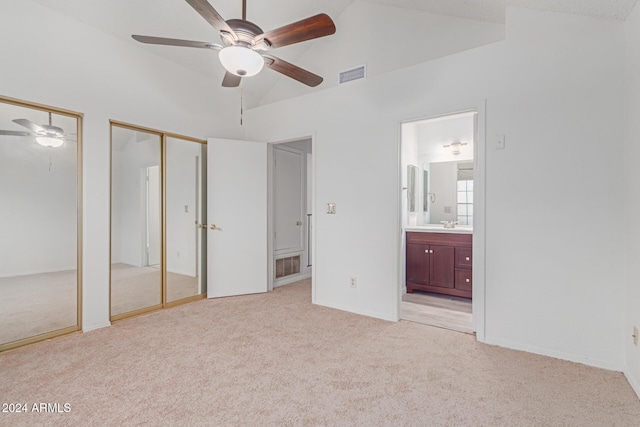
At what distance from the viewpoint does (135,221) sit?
11.0ft

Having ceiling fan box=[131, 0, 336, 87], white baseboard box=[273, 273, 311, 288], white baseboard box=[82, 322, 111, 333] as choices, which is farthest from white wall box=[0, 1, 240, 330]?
white baseboard box=[273, 273, 311, 288]

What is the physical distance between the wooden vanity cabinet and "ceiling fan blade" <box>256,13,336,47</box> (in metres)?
2.87

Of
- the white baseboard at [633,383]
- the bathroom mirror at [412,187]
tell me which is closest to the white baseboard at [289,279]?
the bathroom mirror at [412,187]

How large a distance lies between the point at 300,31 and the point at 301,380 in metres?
2.27

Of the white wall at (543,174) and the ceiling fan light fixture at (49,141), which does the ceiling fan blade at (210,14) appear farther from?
the ceiling fan light fixture at (49,141)

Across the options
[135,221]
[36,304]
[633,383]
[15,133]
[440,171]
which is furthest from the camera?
[440,171]

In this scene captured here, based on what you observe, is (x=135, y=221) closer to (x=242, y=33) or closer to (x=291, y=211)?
(x=291, y=211)

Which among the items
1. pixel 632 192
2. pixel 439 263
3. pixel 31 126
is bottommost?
pixel 439 263

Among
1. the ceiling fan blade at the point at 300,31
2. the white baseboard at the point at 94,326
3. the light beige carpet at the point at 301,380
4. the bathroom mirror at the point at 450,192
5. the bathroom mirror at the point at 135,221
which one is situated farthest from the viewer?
the bathroom mirror at the point at 450,192

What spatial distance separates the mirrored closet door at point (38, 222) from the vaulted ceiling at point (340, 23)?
105 cm

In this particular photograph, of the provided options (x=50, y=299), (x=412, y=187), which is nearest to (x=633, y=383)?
(x=412, y=187)

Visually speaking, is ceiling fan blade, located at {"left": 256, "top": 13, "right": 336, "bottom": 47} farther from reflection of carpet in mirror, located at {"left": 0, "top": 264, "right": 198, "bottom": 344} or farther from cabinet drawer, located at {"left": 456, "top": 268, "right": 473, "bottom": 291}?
cabinet drawer, located at {"left": 456, "top": 268, "right": 473, "bottom": 291}

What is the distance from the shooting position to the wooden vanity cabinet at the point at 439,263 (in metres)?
3.80

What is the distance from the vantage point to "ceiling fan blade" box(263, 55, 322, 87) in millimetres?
2316
